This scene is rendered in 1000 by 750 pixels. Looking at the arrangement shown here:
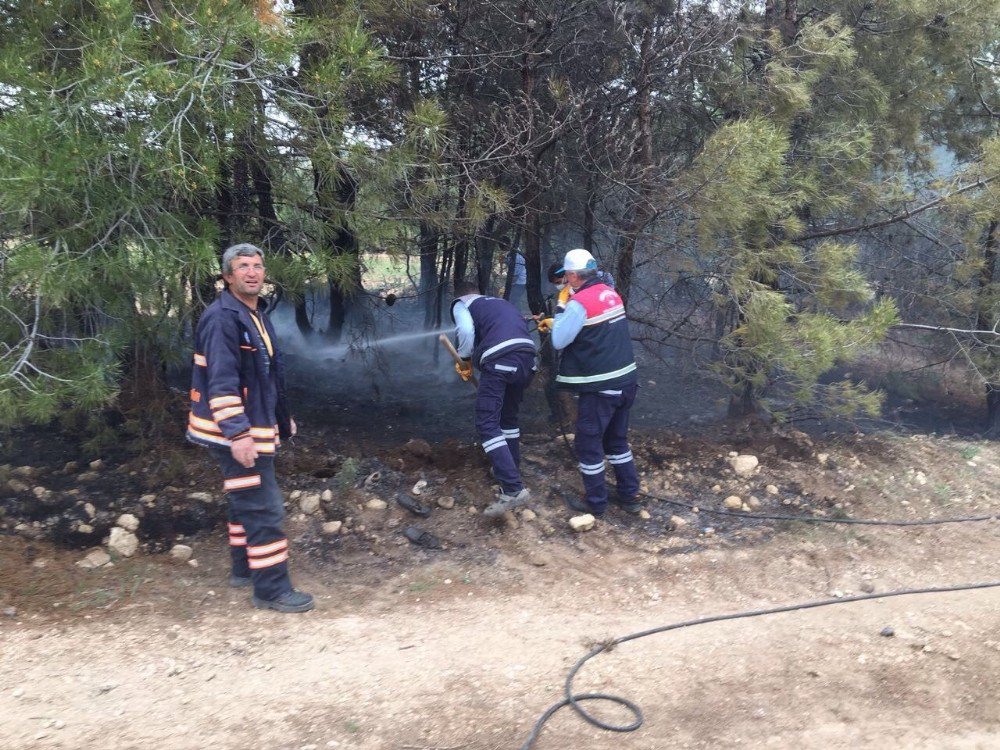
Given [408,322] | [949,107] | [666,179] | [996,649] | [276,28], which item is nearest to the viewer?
[996,649]

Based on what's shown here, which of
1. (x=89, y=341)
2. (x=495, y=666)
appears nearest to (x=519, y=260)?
(x=89, y=341)

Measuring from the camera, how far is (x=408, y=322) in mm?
8422

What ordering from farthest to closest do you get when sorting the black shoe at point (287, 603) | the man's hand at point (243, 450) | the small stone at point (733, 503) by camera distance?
the small stone at point (733, 503) → the black shoe at point (287, 603) → the man's hand at point (243, 450)

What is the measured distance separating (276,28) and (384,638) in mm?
3416

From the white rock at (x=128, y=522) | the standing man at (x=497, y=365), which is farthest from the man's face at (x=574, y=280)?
the white rock at (x=128, y=522)

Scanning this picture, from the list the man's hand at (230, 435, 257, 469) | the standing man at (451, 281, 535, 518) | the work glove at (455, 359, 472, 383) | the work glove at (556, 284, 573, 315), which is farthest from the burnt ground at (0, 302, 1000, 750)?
the work glove at (556, 284, 573, 315)

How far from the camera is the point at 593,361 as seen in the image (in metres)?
5.30

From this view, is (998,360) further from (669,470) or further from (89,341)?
(89,341)

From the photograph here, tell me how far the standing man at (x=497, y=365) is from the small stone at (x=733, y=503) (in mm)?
1623

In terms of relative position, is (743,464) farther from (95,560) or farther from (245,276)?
(95,560)

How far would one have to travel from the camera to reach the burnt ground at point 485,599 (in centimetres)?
335

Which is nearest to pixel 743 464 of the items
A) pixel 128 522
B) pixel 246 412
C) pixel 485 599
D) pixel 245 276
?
pixel 485 599

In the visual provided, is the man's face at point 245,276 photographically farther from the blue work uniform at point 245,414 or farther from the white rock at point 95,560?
the white rock at point 95,560

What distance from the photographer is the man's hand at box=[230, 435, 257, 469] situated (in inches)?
150
